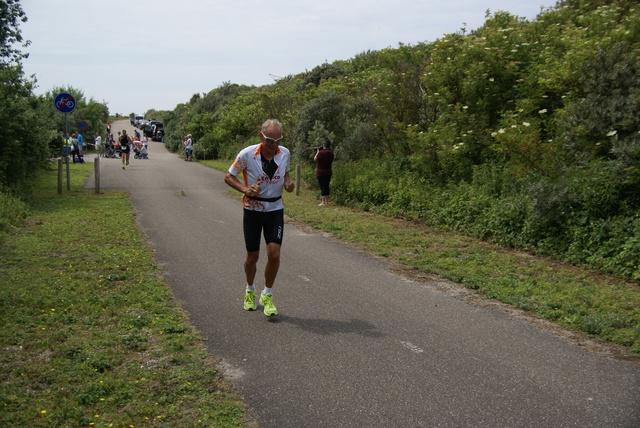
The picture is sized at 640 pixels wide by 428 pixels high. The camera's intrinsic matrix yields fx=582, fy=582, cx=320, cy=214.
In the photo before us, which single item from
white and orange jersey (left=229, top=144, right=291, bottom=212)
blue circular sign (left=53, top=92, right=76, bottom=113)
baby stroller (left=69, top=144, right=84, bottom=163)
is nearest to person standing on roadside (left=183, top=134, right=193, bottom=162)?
baby stroller (left=69, top=144, right=84, bottom=163)

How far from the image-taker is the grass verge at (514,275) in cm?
625

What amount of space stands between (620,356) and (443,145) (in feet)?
29.4

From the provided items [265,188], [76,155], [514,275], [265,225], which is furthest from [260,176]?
[76,155]

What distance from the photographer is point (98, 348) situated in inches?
211

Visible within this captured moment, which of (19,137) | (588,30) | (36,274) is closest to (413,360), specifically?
(36,274)

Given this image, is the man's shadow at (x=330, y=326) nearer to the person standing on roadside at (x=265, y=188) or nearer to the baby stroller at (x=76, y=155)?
the person standing on roadside at (x=265, y=188)

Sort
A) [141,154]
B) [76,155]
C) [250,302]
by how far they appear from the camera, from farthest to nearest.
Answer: [141,154] < [76,155] < [250,302]

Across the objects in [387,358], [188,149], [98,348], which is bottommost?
[98,348]

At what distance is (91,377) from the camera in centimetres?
470

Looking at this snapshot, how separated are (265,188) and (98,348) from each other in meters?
2.31

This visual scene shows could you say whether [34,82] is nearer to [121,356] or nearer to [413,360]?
[121,356]

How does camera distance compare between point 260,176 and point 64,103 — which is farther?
point 64,103

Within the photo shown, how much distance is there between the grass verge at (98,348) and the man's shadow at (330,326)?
106cm

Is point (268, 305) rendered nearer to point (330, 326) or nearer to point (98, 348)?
point (330, 326)
